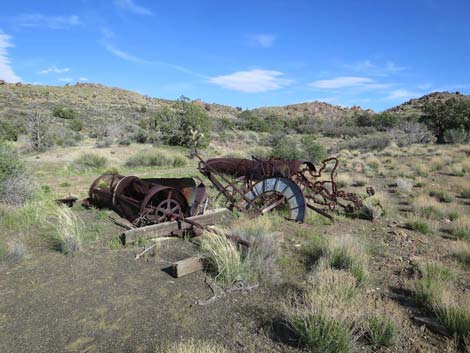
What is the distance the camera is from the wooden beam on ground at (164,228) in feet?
19.3

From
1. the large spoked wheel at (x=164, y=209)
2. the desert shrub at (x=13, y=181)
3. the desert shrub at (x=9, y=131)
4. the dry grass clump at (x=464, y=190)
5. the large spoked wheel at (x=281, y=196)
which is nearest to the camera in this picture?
the large spoked wheel at (x=164, y=209)

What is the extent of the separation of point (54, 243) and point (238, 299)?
3.73 metres

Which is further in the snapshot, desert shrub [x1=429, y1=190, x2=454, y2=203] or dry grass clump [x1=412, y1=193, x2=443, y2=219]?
desert shrub [x1=429, y1=190, x2=454, y2=203]

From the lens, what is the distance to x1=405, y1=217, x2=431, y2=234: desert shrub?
24.2ft

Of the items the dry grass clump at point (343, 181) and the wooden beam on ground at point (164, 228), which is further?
the dry grass clump at point (343, 181)

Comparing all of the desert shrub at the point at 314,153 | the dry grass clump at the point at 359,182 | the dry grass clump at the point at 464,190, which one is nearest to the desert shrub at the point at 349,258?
the dry grass clump at the point at 464,190

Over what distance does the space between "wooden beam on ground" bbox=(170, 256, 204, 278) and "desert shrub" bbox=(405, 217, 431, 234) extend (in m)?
5.26

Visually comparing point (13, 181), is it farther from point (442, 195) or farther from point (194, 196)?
point (442, 195)

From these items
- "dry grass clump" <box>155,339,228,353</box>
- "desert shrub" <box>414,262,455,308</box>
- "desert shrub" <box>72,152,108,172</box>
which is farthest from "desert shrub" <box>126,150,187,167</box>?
"dry grass clump" <box>155,339,228,353</box>

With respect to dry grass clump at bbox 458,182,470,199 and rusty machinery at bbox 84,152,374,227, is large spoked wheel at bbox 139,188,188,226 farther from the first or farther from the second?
dry grass clump at bbox 458,182,470,199

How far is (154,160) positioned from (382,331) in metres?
15.3

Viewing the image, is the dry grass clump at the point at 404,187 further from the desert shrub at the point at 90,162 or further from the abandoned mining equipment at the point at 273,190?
the desert shrub at the point at 90,162

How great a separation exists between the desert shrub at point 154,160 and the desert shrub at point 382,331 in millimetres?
14911

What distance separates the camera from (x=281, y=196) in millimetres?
7941
